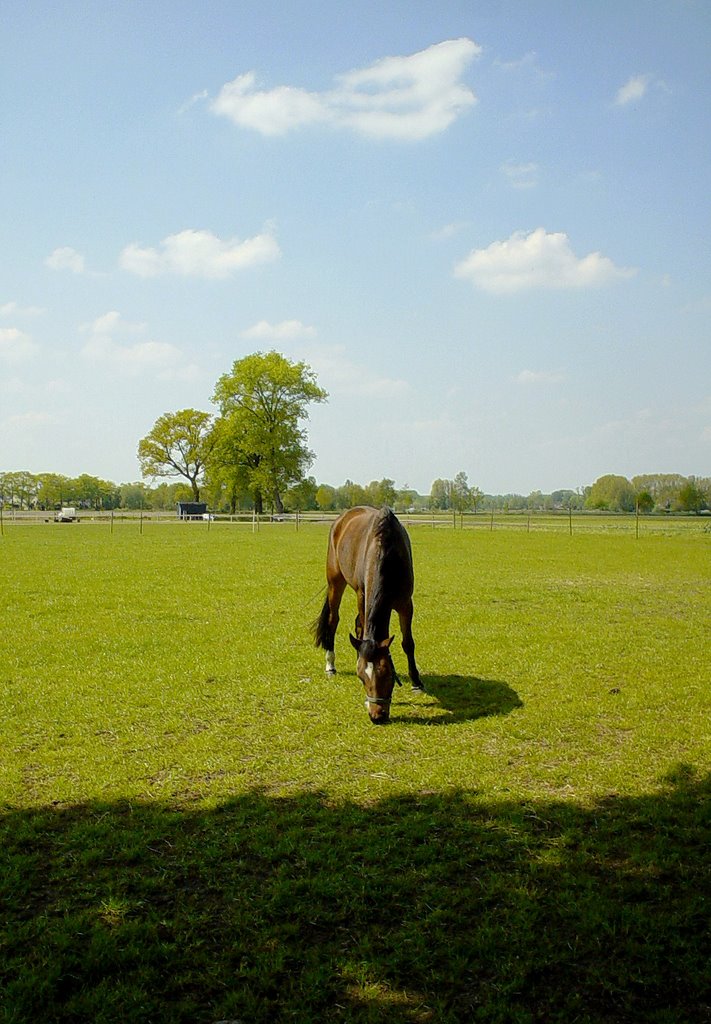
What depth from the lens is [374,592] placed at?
682 centimetres

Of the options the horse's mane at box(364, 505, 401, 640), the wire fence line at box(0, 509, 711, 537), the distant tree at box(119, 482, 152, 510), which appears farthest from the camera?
the distant tree at box(119, 482, 152, 510)

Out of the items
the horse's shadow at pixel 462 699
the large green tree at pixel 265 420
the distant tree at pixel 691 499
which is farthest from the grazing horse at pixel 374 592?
the distant tree at pixel 691 499

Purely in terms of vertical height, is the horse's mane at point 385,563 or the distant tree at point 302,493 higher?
the distant tree at point 302,493

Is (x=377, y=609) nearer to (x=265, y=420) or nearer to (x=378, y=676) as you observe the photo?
(x=378, y=676)

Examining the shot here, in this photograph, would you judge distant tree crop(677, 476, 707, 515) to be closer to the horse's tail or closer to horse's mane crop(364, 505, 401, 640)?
the horse's tail

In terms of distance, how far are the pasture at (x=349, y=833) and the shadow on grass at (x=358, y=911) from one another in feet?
0.05

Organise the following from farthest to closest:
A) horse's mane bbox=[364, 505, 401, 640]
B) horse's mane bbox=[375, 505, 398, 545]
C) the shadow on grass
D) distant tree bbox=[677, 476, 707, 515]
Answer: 1. distant tree bbox=[677, 476, 707, 515]
2. horse's mane bbox=[375, 505, 398, 545]
3. horse's mane bbox=[364, 505, 401, 640]
4. the shadow on grass

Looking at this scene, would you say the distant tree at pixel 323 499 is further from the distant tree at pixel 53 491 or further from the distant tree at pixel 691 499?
the distant tree at pixel 53 491

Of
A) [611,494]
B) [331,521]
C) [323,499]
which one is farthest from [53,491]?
[611,494]

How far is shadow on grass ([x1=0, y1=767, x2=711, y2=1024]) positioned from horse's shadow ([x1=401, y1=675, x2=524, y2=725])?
1.86m

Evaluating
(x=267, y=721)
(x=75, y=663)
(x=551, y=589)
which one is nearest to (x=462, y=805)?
(x=267, y=721)

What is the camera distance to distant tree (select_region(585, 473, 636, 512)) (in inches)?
4368

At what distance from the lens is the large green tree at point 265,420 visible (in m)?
65.1

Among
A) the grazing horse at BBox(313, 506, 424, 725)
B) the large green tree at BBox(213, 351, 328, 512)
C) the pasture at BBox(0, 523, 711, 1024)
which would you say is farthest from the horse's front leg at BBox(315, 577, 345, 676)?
the large green tree at BBox(213, 351, 328, 512)
